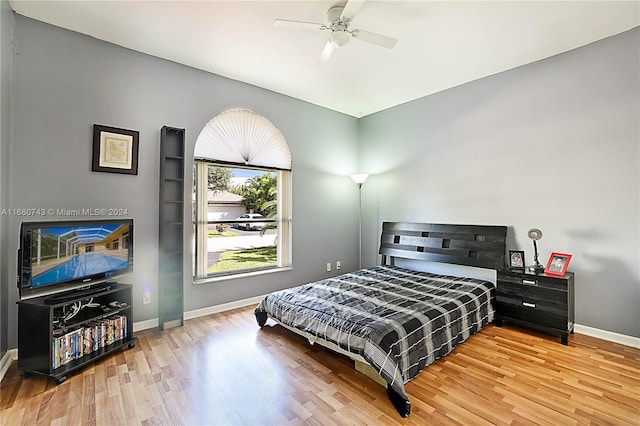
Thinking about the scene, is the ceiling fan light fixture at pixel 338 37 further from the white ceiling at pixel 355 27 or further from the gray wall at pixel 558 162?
the gray wall at pixel 558 162

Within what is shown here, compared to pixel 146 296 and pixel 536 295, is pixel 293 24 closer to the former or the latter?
pixel 146 296

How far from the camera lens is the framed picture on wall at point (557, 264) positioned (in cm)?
285

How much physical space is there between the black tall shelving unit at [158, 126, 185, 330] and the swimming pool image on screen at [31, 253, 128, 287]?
0.45 metres

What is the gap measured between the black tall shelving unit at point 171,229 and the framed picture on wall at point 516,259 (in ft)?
11.7

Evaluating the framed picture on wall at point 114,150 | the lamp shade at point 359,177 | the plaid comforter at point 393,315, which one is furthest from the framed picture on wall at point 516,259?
the framed picture on wall at point 114,150

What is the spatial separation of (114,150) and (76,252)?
1050mm

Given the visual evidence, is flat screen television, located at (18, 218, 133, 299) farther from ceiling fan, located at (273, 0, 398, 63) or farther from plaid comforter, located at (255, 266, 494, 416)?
ceiling fan, located at (273, 0, 398, 63)

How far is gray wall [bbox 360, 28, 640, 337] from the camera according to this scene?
2744 mm

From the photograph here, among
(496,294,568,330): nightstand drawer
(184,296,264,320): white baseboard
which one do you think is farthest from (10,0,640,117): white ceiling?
(184,296,264,320): white baseboard

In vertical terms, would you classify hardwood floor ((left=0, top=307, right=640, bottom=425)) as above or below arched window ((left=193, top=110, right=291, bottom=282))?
below

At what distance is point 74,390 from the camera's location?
2.03 metres

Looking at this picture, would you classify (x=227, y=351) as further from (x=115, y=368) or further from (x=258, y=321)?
(x=115, y=368)

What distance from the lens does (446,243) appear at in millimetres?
3842

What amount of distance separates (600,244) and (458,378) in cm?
203
